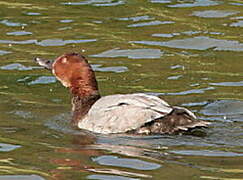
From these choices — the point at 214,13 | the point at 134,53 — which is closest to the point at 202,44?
the point at 134,53

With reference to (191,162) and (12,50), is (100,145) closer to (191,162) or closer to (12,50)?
(191,162)

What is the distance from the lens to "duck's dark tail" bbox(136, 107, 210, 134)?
993 cm

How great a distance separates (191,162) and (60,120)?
2.67 m

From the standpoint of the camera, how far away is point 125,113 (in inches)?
400

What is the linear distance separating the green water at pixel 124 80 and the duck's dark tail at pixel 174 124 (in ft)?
0.41

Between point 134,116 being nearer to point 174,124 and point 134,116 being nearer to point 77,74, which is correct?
point 174,124

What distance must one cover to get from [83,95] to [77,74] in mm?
283

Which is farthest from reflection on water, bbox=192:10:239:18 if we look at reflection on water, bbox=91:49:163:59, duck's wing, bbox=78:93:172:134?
duck's wing, bbox=78:93:172:134

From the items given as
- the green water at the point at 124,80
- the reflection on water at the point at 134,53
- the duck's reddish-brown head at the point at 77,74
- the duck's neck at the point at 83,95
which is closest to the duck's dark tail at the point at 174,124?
the green water at the point at 124,80

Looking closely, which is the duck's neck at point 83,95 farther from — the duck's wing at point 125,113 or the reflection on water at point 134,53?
the reflection on water at point 134,53

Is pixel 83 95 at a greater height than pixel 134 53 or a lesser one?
lesser

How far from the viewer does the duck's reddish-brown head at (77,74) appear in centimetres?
1120

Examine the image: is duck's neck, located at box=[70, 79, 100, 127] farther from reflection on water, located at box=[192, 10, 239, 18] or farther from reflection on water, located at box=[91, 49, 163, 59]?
reflection on water, located at box=[192, 10, 239, 18]

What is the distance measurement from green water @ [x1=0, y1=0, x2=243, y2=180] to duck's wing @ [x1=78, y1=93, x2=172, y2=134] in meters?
0.17
